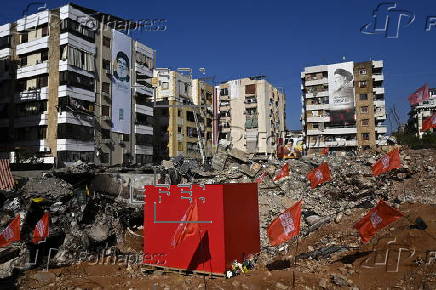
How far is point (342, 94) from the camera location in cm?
5438

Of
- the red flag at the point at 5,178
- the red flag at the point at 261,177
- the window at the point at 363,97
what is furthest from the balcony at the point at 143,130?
the window at the point at 363,97

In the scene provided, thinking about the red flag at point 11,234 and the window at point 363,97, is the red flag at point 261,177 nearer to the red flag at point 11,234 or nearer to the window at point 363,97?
the red flag at point 11,234

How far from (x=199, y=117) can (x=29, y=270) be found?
4469 cm

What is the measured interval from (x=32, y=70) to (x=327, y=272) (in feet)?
110

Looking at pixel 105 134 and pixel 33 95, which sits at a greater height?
pixel 33 95

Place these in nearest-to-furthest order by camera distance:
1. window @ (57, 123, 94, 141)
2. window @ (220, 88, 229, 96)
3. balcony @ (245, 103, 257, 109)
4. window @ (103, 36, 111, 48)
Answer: window @ (57, 123, 94, 141), window @ (103, 36, 111, 48), balcony @ (245, 103, 257, 109), window @ (220, 88, 229, 96)

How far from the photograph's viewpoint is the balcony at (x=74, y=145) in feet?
103

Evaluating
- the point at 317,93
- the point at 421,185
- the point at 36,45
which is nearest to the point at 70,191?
the point at 421,185

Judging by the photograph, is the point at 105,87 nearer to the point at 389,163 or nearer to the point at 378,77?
the point at 389,163

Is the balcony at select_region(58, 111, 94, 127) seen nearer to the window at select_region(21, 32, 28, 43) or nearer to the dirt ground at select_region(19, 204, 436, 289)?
the window at select_region(21, 32, 28, 43)

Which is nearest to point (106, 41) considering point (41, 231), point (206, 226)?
point (41, 231)

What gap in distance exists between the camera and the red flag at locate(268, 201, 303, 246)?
29.9 ft

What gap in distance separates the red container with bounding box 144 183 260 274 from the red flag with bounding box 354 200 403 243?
3100mm

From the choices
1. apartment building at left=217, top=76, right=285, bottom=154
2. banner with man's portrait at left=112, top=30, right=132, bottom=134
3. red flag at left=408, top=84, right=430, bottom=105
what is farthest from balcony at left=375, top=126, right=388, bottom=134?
banner with man's portrait at left=112, top=30, right=132, bottom=134
